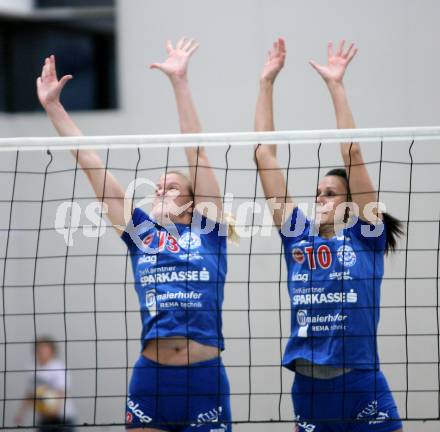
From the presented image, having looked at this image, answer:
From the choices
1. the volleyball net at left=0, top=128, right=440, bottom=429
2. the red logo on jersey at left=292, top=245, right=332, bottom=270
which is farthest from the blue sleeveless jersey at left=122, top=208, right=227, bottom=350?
the volleyball net at left=0, top=128, right=440, bottom=429

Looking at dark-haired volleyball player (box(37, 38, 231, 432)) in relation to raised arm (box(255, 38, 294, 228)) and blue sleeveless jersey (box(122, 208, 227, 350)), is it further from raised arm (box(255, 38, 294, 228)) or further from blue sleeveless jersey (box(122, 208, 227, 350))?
raised arm (box(255, 38, 294, 228))

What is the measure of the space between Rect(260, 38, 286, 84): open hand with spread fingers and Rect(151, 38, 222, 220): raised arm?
1.33 feet

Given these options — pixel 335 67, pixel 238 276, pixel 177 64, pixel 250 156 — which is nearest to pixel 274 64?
pixel 335 67

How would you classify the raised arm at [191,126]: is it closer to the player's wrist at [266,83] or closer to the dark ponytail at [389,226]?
the player's wrist at [266,83]

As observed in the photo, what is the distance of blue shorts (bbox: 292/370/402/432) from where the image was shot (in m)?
4.02

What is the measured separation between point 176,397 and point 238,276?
9.52 ft

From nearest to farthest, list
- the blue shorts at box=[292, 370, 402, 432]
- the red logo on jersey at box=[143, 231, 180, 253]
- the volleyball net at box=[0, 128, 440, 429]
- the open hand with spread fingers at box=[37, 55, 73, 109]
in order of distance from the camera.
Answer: the blue shorts at box=[292, 370, 402, 432]
the red logo on jersey at box=[143, 231, 180, 253]
the open hand with spread fingers at box=[37, 55, 73, 109]
the volleyball net at box=[0, 128, 440, 429]

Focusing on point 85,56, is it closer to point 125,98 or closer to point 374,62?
point 125,98

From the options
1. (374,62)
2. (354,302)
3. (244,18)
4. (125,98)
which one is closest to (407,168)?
(374,62)

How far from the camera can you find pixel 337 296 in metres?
4.11

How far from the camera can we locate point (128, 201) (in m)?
4.69

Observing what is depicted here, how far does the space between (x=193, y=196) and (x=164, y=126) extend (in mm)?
2885

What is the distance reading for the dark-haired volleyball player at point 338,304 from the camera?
4.04m

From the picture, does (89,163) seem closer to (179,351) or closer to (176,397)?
(179,351)
